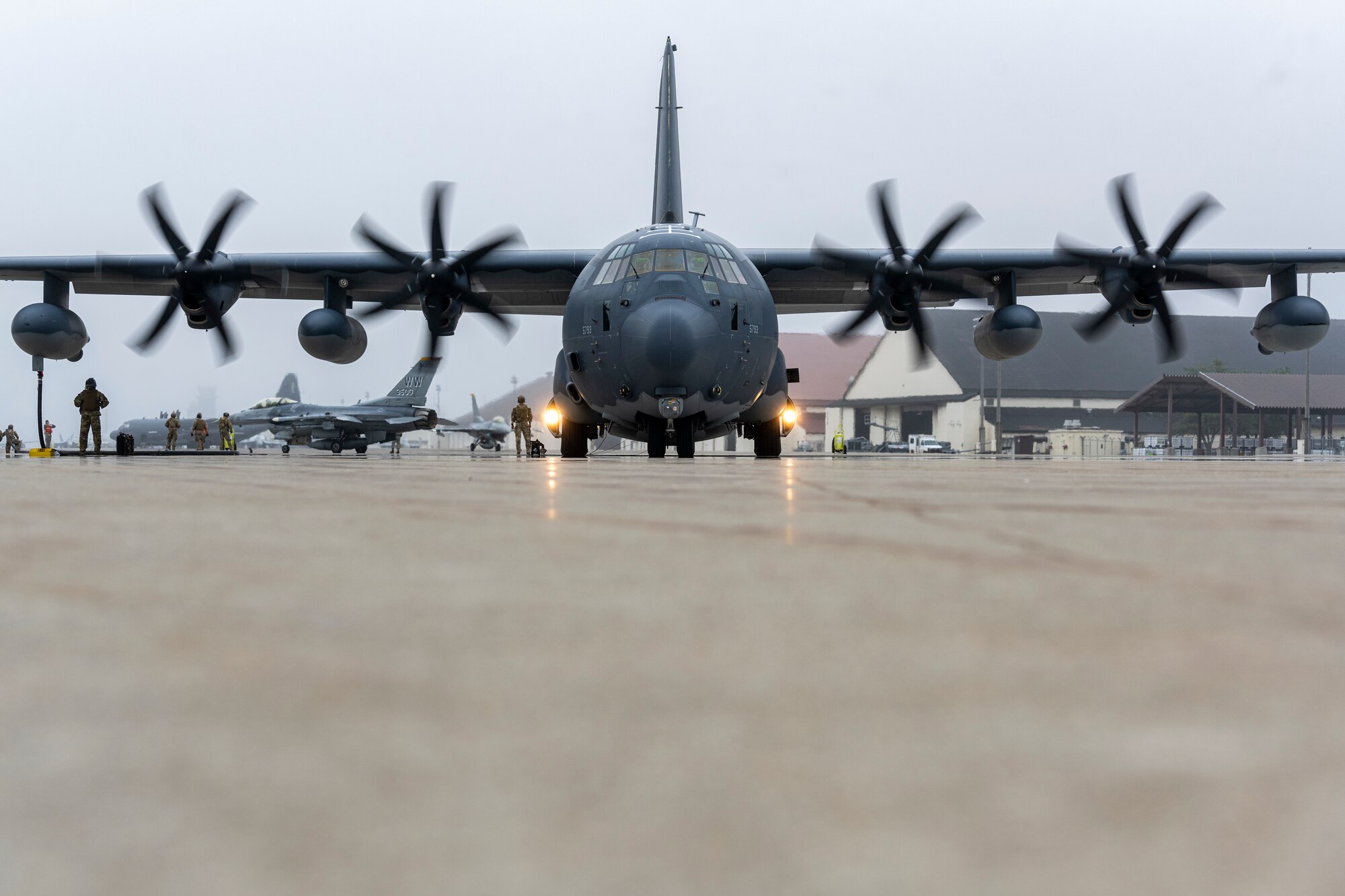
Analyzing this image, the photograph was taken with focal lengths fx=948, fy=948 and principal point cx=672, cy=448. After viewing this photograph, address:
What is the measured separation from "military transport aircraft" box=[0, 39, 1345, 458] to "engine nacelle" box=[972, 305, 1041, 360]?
→ 0.10 feet

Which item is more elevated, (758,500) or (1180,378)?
(1180,378)

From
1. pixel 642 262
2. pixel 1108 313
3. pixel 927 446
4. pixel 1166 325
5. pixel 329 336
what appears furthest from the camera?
pixel 927 446

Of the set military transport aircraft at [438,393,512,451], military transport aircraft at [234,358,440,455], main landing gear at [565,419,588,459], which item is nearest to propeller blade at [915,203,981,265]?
main landing gear at [565,419,588,459]

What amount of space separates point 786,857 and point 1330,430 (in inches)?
2716

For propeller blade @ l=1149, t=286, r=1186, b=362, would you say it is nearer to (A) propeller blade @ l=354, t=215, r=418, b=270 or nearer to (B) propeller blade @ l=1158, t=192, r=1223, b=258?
(B) propeller blade @ l=1158, t=192, r=1223, b=258

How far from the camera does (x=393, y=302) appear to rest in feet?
62.8

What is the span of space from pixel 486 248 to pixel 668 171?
6725 millimetres

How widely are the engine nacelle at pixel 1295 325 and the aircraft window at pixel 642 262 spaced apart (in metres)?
12.6

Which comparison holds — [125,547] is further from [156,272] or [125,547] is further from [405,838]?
[156,272]

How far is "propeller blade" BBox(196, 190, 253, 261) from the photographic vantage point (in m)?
18.9

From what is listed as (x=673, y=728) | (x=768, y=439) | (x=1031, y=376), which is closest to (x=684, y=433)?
(x=768, y=439)

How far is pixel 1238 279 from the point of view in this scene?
69.1 feet

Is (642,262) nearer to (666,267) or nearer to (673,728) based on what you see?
(666,267)

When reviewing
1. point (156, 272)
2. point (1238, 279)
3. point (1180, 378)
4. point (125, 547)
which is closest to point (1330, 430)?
point (1180, 378)
